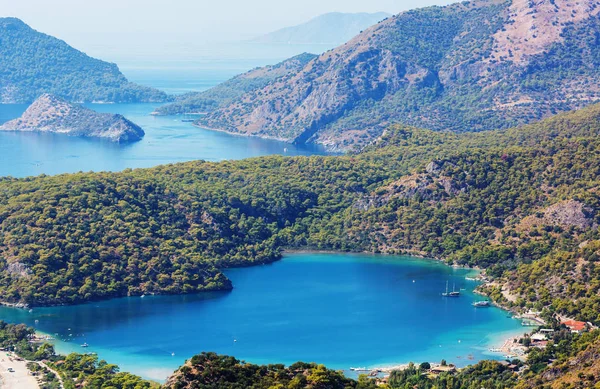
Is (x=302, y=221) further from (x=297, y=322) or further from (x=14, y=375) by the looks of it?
(x=14, y=375)

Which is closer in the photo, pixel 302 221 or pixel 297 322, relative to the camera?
pixel 297 322

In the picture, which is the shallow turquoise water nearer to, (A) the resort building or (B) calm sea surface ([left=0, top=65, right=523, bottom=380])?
(B) calm sea surface ([left=0, top=65, right=523, bottom=380])

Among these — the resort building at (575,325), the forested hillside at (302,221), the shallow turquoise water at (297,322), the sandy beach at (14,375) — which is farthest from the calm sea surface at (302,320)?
the sandy beach at (14,375)

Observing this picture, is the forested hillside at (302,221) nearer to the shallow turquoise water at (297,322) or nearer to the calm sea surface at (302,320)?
the calm sea surface at (302,320)

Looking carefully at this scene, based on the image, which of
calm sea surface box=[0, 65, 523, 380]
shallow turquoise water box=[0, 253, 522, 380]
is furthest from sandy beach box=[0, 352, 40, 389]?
shallow turquoise water box=[0, 253, 522, 380]

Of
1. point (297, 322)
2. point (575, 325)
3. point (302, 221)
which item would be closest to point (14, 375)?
point (297, 322)
